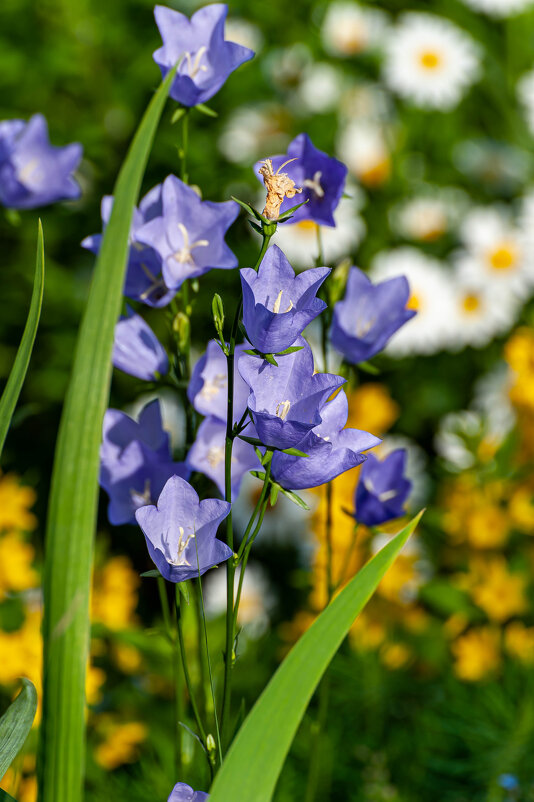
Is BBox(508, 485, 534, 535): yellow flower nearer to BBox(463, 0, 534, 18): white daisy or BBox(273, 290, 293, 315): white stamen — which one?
BBox(273, 290, 293, 315): white stamen

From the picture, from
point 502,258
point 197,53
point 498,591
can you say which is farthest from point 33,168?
point 502,258

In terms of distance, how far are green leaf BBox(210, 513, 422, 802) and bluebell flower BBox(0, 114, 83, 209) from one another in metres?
0.68

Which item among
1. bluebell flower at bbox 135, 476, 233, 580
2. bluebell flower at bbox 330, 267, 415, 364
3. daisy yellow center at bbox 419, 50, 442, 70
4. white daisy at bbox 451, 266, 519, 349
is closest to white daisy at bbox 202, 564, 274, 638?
white daisy at bbox 451, 266, 519, 349

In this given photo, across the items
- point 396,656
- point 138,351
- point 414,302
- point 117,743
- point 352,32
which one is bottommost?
point 117,743

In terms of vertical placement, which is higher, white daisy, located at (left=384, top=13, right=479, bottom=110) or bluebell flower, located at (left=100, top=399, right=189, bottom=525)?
white daisy, located at (left=384, top=13, right=479, bottom=110)

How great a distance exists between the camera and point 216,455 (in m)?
0.71

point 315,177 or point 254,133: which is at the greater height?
point 254,133

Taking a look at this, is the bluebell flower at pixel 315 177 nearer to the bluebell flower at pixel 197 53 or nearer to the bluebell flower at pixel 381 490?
the bluebell flower at pixel 197 53

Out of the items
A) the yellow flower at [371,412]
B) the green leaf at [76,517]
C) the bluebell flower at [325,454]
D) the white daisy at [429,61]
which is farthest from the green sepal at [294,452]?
the white daisy at [429,61]

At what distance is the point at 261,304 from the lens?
0.53 metres

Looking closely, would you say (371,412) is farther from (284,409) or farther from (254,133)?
(284,409)

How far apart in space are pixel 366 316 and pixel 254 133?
1457 mm

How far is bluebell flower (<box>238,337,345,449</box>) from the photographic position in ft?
1.77

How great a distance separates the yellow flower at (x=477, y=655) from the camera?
1351mm
